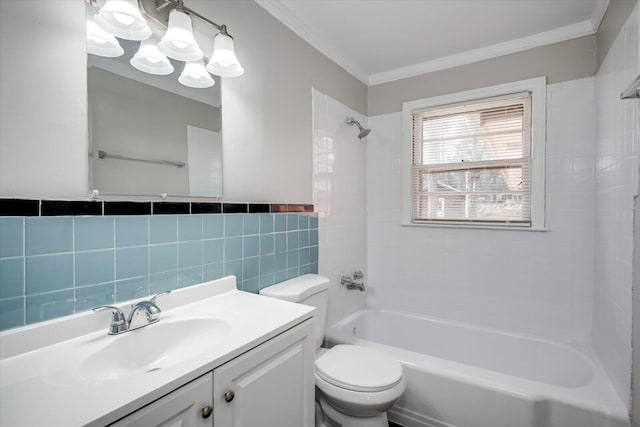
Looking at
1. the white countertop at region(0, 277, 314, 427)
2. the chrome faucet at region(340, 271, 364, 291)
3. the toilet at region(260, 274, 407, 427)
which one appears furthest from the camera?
Answer: the chrome faucet at region(340, 271, 364, 291)

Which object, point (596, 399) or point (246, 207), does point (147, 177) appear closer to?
point (246, 207)

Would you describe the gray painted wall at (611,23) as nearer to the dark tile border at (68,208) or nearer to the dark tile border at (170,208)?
the dark tile border at (170,208)

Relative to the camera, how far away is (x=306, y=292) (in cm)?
169

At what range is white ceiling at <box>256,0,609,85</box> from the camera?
5.93ft

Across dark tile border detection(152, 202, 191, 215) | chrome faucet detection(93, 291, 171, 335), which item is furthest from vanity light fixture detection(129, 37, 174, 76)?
chrome faucet detection(93, 291, 171, 335)

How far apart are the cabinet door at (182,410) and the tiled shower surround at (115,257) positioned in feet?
1.64

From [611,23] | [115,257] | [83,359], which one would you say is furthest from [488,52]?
[83,359]

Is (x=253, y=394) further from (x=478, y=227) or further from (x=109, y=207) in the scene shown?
(x=478, y=227)

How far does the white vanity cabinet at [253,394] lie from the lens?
0.76 m

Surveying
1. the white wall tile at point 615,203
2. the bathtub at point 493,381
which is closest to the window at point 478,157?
the white wall tile at point 615,203

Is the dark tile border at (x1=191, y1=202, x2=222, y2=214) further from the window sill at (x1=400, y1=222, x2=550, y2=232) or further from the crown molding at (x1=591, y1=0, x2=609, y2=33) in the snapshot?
the crown molding at (x1=591, y1=0, x2=609, y2=33)

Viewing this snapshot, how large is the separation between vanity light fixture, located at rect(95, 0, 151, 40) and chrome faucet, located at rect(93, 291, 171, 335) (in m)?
0.94

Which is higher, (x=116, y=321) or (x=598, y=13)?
(x=598, y=13)

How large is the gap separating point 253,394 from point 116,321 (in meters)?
0.51
